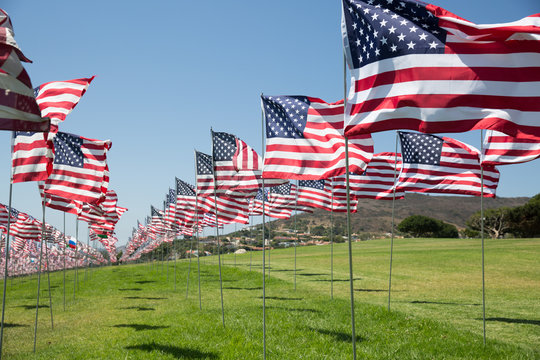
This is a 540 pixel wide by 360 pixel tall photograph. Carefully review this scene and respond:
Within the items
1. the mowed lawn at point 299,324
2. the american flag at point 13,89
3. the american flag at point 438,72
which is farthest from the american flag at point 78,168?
the american flag at point 438,72

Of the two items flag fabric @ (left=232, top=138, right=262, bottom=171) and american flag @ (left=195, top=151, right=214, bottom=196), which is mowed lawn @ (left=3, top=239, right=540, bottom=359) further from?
flag fabric @ (left=232, top=138, right=262, bottom=171)

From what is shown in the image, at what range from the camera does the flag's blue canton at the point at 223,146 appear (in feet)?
49.7

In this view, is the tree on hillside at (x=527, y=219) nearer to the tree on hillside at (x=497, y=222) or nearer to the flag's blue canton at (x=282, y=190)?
the tree on hillside at (x=497, y=222)

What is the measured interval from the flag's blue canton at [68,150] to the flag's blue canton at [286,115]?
6.55 meters

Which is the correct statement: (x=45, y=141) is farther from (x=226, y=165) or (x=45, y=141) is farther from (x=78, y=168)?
(x=226, y=165)

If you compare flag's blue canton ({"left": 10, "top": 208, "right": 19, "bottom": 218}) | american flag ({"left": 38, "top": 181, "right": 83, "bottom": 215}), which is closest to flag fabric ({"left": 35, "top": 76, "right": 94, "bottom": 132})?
american flag ({"left": 38, "top": 181, "right": 83, "bottom": 215})

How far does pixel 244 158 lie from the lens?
52.1ft

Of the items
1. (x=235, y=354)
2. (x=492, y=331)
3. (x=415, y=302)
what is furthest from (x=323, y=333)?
(x=415, y=302)

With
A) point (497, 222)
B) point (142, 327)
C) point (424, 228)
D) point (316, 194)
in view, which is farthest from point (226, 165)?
point (424, 228)

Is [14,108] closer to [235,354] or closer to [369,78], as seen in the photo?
[369,78]

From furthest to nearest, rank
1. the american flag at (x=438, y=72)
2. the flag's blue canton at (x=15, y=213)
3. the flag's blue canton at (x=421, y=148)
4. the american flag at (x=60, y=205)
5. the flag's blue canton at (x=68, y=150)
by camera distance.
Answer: the flag's blue canton at (x=15, y=213) < the american flag at (x=60, y=205) < the flag's blue canton at (x=421, y=148) < the flag's blue canton at (x=68, y=150) < the american flag at (x=438, y=72)

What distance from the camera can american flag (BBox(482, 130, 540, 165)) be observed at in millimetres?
9609

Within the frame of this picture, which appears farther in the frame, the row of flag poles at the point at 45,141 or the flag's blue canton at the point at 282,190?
the flag's blue canton at the point at 282,190

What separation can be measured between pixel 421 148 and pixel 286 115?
5.65 m
